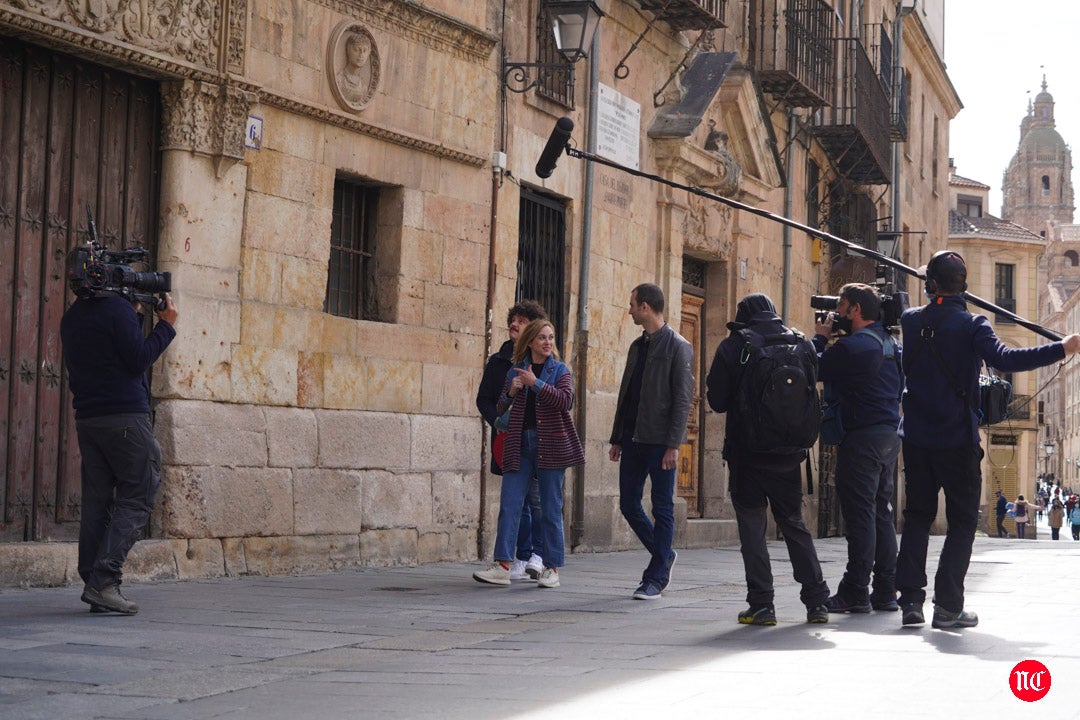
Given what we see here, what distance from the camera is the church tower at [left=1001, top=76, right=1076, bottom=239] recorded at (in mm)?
163750

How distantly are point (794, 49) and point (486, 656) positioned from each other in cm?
1464

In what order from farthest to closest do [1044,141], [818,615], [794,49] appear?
[1044,141]
[794,49]
[818,615]

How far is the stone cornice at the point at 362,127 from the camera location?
414 inches

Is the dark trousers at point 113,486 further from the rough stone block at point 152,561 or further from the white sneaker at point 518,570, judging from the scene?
the white sneaker at point 518,570

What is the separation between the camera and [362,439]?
1127 centimetres

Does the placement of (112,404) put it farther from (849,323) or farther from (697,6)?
(697,6)

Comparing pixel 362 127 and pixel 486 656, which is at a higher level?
pixel 362 127

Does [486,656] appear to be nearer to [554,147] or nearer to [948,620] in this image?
[948,620]

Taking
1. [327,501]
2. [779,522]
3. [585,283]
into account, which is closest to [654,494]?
[779,522]

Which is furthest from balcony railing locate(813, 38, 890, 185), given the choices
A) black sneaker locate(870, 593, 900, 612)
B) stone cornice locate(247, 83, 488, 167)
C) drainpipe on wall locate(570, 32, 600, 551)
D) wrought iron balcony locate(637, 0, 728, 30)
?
black sneaker locate(870, 593, 900, 612)

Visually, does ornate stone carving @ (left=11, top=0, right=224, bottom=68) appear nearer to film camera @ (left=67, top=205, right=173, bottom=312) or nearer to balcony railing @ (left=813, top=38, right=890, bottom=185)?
film camera @ (left=67, top=205, right=173, bottom=312)

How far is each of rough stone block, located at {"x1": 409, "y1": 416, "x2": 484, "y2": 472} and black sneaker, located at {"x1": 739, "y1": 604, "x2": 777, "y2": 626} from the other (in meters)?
4.27

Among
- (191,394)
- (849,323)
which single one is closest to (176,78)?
(191,394)

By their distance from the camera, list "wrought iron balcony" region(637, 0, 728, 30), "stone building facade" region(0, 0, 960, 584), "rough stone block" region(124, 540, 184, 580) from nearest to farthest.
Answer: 1. "rough stone block" region(124, 540, 184, 580)
2. "stone building facade" region(0, 0, 960, 584)
3. "wrought iron balcony" region(637, 0, 728, 30)
